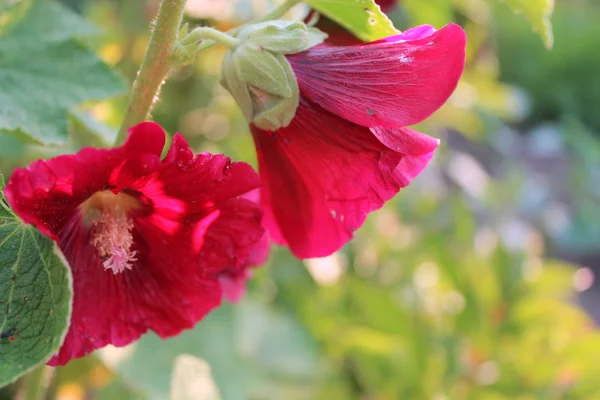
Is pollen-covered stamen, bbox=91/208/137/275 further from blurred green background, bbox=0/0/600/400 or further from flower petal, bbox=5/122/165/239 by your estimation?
blurred green background, bbox=0/0/600/400

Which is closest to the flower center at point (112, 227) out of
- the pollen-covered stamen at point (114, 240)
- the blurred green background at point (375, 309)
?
the pollen-covered stamen at point (114, 240)

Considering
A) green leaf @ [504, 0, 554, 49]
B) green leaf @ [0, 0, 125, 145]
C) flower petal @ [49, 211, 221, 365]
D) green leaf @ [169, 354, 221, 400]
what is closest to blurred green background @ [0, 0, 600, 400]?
green leaf @ [169, 354, 221, 400]

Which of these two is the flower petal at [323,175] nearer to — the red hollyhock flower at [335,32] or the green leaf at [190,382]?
the red hollyhock flower at [335,32]

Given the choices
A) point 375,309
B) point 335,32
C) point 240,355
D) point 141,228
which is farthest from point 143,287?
point 375,309

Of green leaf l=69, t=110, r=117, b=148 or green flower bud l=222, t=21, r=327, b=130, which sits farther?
green leaf l=69, t=110, r=117, b=148

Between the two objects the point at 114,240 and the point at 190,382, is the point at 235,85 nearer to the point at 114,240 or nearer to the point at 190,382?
the point at 114,240

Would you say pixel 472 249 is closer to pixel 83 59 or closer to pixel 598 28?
pixel 83 59
